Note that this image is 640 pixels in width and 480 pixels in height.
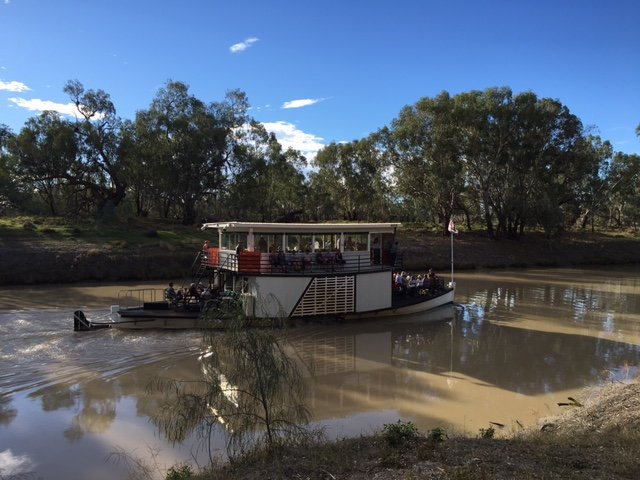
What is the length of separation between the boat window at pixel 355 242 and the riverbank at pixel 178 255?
298 inches

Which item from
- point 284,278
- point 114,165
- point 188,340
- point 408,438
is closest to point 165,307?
point 188,340

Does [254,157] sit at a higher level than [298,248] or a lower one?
higher

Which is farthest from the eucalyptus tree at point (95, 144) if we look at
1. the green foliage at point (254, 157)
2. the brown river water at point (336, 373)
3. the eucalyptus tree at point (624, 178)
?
the eucalyptus tree at point (624, 178)

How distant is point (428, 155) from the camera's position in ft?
168

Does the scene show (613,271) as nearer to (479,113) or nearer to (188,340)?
(479,113)

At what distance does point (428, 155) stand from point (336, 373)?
40023 millimetres

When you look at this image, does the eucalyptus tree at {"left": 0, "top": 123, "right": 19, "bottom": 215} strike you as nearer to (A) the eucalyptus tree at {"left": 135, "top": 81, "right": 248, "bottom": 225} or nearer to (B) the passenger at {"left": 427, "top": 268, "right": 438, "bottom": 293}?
(A) the eucalyptus tree at {"left": 135, "top": 81, "right": 248, "bottom": 225}

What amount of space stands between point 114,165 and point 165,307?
35146 mm

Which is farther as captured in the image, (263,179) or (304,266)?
(263,179)

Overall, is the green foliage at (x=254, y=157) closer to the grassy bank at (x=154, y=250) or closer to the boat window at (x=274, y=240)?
the grassy bank at (x=154, y=250)

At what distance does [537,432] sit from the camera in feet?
31.4

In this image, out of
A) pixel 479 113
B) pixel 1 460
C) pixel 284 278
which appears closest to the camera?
pixel 1 460

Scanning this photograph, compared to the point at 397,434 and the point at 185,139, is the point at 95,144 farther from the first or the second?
the point at 397,434

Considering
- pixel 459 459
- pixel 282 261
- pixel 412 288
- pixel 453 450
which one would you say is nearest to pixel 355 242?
pixel 282 261
